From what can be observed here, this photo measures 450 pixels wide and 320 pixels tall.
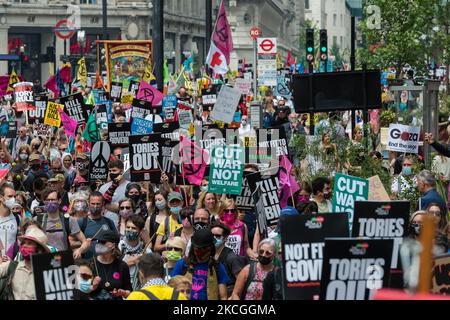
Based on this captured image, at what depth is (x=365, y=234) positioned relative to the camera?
9.89 metres

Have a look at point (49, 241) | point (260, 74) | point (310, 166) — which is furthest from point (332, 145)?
point (260, 74)

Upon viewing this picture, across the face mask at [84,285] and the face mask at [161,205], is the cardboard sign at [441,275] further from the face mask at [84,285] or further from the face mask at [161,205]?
the face mask at [161,205]

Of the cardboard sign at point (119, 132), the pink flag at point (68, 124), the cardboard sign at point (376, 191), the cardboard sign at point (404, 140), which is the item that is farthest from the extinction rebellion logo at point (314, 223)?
the pink flag at point (68, 124)

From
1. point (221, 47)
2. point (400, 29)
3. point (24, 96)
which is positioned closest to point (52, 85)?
point (24, 96)

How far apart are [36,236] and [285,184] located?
4193mm

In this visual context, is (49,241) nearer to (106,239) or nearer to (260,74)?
(106,239)

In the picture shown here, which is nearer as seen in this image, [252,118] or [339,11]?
[252,118]

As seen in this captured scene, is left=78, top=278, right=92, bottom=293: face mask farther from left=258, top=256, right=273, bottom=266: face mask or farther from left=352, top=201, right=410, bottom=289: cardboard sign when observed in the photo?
left=352, top=201, right=410, bottom=289: cardboard sign

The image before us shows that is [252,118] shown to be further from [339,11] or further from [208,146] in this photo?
[339,11]

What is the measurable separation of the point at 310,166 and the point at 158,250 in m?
6.30

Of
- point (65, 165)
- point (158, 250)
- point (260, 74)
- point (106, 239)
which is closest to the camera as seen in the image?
point (106, 239)

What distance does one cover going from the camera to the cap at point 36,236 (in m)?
10.2

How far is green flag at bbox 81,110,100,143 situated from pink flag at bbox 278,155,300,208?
7649mm

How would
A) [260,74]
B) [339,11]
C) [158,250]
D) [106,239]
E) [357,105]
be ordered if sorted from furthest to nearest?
[339,11] < [260,74] < [357,105] < [158,250] < [106,239]
